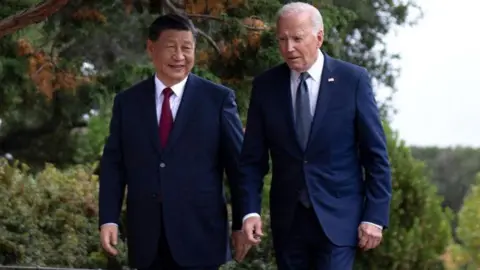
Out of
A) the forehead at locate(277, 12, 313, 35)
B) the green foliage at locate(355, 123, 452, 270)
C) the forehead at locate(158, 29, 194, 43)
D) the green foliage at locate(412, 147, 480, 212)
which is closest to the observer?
the forehead at locate(277, 12, 313, 35)

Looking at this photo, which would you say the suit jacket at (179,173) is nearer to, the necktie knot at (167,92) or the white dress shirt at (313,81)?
the necktie knot at (167,92)

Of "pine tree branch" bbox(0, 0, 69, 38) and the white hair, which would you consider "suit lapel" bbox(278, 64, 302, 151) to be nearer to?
the white hair

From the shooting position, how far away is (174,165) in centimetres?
421

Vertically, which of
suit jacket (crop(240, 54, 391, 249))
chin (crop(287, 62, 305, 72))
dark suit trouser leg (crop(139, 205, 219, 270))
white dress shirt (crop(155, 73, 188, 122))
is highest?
chin (crop(287, 62, 305, 72))

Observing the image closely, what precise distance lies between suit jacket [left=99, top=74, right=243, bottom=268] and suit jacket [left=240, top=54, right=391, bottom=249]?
250 mm

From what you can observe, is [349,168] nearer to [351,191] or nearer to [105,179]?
[351,191]

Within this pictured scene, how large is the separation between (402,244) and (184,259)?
2.80m

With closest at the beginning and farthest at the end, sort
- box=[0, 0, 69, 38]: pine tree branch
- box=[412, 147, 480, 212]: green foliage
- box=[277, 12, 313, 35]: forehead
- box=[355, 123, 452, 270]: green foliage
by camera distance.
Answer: box=[277, 12, 313, 35]: forehead → box=[0, 0, 69, 38]: pine tree branch → box=[355, 123, 452, 270]: green foliage → box=[412, 147, 480, 212]: green foliage

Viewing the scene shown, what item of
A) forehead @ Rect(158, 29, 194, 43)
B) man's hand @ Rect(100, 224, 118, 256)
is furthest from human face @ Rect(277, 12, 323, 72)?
man's hand @ Rect(100, 224, 118, 256)

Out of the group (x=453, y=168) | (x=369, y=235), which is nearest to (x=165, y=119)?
(x=369, y=235)

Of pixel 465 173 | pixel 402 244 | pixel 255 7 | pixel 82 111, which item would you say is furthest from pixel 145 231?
pixel 465 173

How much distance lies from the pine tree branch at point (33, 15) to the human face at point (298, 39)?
7.08 feet

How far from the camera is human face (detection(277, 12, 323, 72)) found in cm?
389

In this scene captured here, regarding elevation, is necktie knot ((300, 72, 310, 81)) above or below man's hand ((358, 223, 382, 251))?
above
